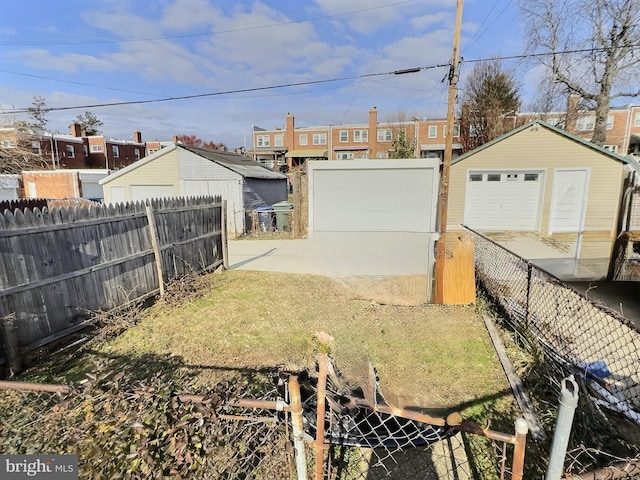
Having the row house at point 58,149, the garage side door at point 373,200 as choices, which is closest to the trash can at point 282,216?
the garage side door at point 373,200

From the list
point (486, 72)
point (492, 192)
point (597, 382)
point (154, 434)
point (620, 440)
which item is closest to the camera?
point (154, 434)

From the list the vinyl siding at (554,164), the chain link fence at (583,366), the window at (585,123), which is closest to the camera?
the chain link fence at (583,366)

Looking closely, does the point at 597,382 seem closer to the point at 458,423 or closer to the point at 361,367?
the point at 361,367

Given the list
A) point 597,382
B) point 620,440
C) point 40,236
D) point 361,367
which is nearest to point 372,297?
point 361,367

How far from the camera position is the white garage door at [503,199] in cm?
1383

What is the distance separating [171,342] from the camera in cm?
453

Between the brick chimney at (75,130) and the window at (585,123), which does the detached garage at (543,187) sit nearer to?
the window at (585,123)

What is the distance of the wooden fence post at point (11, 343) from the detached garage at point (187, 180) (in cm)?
1093

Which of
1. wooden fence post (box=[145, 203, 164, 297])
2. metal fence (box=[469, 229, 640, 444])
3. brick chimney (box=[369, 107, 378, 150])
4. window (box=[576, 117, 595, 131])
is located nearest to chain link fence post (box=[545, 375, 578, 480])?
metal fence (box=[469, 229, 640, 444])

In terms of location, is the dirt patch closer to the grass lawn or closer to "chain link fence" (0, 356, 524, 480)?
the grass lawn

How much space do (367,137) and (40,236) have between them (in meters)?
35.7

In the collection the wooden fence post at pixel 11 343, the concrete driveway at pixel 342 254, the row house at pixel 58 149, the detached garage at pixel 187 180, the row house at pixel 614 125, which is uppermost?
the row house at pixel 614 125

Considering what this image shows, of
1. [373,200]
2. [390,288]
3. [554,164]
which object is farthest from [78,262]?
[554,164]

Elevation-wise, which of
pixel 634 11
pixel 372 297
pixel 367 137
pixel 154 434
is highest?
pixel 634 11
